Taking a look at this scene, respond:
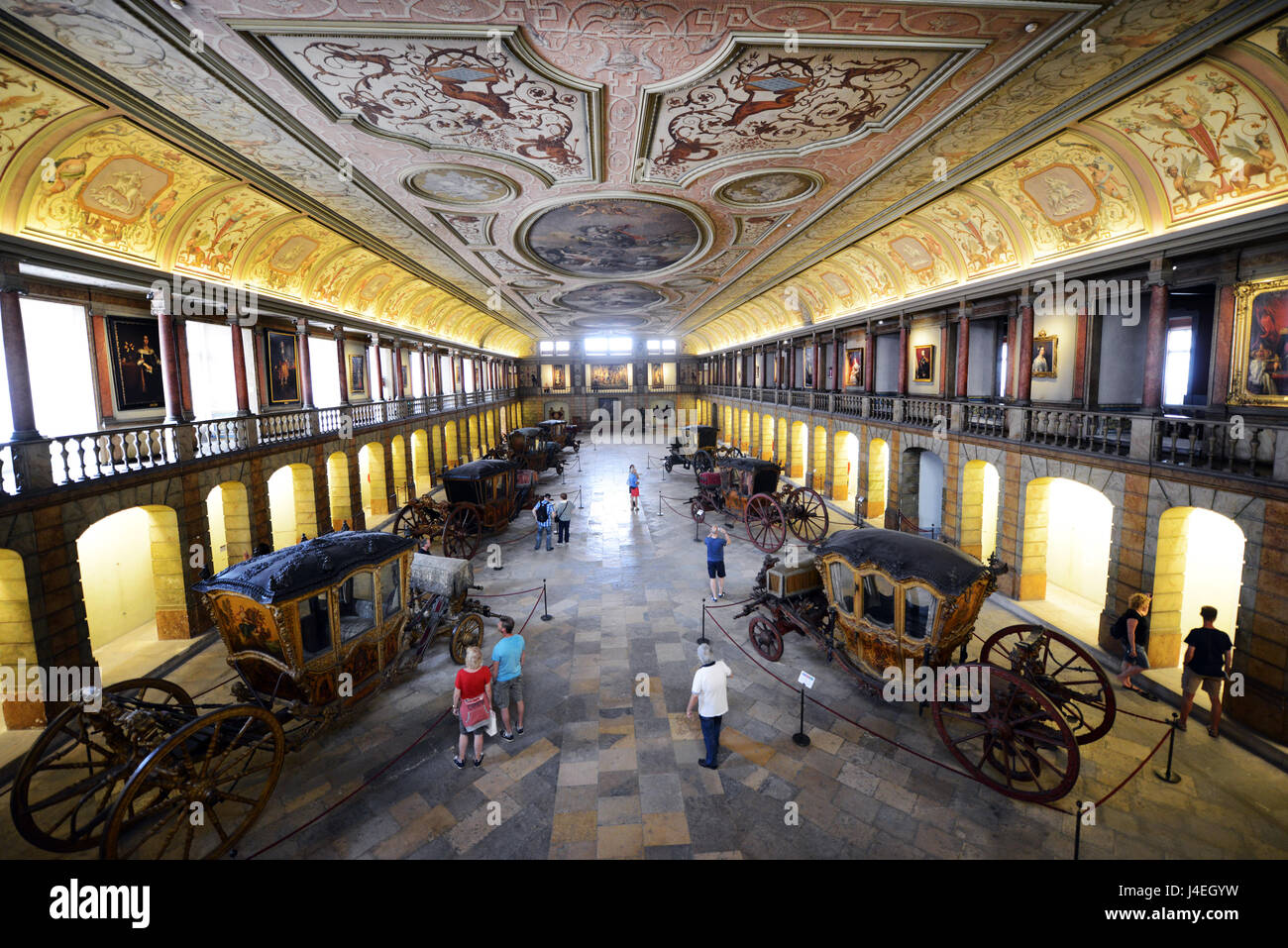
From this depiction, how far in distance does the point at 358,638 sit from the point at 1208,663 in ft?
34.6

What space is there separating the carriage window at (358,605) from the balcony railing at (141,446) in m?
4.25

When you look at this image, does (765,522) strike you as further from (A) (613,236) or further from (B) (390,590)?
(B) (390,590)

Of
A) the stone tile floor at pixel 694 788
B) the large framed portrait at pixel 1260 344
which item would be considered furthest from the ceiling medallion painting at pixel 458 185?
the large framed portrait at pixel 1260 344

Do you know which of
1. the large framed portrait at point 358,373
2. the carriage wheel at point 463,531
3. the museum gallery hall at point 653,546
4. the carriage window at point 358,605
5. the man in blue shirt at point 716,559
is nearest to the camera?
the museum gallery hall at point 653,546

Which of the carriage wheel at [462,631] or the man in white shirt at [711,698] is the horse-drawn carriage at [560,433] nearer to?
the carriage wheel at [462,631]

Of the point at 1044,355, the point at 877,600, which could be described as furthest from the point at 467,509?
the point at 1044,355

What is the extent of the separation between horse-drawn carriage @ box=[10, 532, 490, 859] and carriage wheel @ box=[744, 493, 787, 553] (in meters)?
8.40

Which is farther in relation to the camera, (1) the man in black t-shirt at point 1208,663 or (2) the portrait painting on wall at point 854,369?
(2) the portrait painting on wall at point 854,369

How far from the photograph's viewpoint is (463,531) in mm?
13875

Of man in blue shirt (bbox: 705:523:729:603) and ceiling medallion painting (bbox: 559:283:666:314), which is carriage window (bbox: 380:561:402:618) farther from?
ceiling medallion painting (bbox: 559:283:666:314)

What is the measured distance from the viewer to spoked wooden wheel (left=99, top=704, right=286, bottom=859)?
4250 mm

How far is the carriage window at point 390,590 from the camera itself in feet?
23.7

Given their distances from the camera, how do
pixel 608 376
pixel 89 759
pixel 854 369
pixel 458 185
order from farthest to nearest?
1. pixel 608 376
2. pixel 854 369
3. pixel 458 185
4. pixel 89 759

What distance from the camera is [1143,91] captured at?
716 cm
